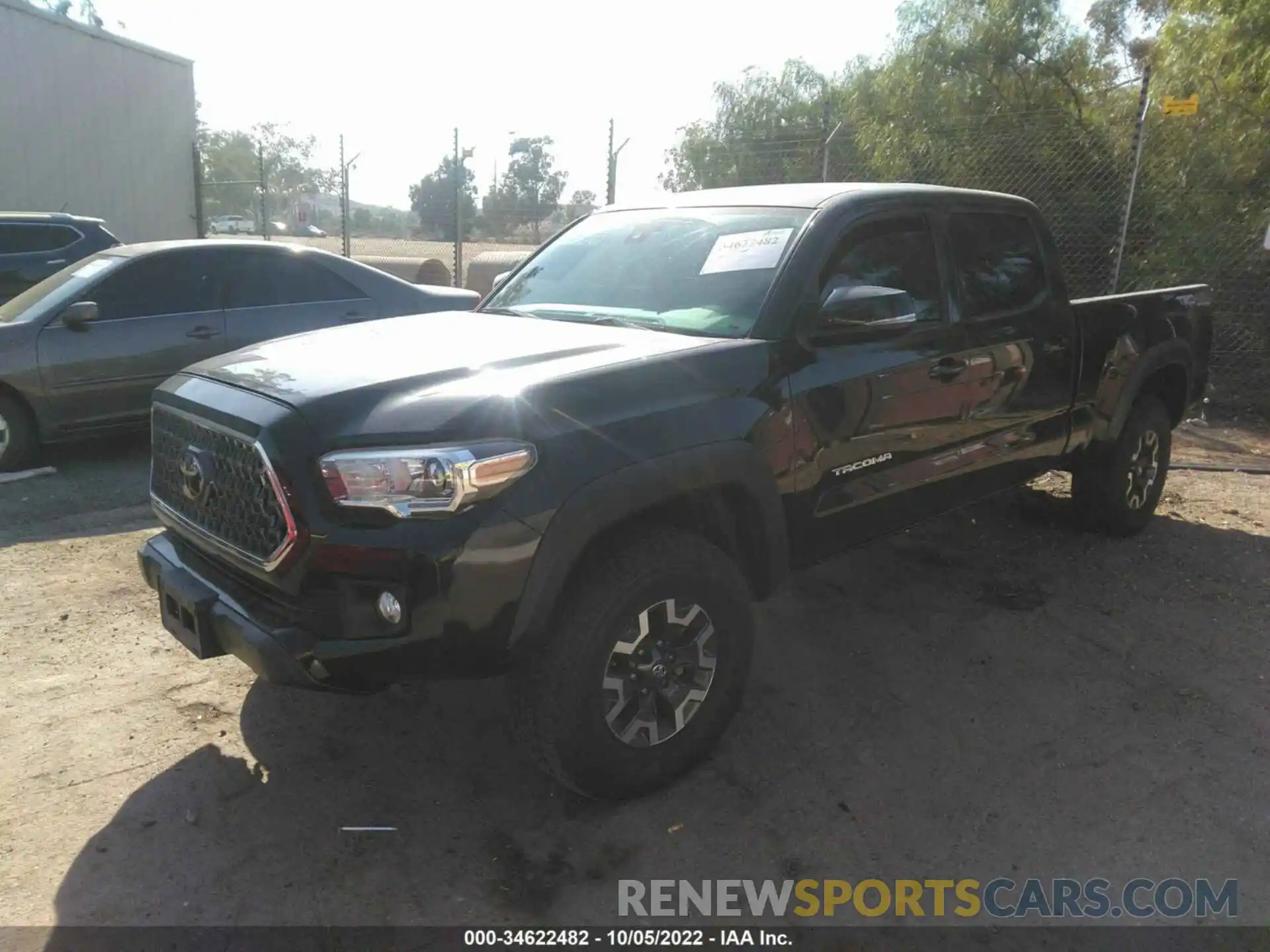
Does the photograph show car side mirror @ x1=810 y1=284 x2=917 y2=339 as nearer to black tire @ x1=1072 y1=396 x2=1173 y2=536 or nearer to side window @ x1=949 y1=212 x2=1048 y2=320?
side window @ x1=949 y1=212 x2=1048 y2=320

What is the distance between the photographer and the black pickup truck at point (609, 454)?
97.3 inches

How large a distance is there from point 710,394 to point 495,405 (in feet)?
2.41

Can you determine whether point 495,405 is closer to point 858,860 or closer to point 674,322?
point 674,322

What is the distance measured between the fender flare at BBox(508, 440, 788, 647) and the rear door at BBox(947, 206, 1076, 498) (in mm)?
1383

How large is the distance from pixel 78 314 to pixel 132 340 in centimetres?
38

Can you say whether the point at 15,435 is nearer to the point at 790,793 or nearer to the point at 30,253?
the point at 30,253

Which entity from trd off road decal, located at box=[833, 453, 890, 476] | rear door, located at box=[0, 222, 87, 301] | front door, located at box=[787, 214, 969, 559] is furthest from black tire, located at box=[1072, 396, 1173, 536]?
rear door, located at box=[0, 222, 87, 301]

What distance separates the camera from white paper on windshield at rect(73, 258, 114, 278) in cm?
664

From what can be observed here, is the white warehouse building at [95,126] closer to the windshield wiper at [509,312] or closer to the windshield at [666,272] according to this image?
the windshield wiper at [509,312]

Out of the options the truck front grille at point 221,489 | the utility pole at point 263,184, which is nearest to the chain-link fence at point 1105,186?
the utility pole at point 263,184

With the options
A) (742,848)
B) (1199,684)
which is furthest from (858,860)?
(1199,684)


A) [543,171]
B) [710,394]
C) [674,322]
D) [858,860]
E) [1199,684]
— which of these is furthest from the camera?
[543,171]

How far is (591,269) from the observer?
388 centimetres

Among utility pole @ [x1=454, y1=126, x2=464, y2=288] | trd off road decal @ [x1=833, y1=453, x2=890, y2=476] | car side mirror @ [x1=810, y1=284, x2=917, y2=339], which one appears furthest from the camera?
utility pole @ [x1=454, y1=126, x2=464, y2=288]
